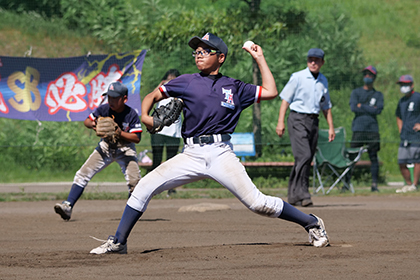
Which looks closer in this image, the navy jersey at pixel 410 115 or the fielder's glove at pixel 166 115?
the fielder's glove at pixel 166 115

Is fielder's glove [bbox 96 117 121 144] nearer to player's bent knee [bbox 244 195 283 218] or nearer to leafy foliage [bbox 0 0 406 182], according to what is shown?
player's bent knee [bbox 244 195 283 218]

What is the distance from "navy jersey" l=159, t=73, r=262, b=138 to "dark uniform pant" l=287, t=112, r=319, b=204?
4164mm

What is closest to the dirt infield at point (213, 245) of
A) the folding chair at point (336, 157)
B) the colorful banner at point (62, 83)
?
the folding chair at point (336, 157)

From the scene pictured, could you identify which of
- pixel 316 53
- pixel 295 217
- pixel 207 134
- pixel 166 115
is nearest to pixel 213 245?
pixel 295 217

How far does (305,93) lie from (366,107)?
3.87 m

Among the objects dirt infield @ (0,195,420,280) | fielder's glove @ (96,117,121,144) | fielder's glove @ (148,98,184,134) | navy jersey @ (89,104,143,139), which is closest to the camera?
dirt infield @ (0,195,420,280)

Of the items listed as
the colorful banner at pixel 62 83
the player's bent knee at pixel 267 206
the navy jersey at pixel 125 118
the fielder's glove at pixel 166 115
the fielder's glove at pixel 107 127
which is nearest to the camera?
the fielder's glove at pixel 166 115

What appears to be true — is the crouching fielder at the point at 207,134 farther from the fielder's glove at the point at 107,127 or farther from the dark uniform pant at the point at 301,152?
the dark uniform pant at the point at 301,152

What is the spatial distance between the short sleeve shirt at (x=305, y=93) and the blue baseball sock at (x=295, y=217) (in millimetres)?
4079

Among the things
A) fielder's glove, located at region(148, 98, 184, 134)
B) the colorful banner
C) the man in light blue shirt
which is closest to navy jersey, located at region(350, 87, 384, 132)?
the man in light blue shirt

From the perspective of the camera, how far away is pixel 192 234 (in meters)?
6.94

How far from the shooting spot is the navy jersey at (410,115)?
42.2ft

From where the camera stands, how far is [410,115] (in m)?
12.9

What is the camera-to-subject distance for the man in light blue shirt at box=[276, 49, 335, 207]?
9375 mm
